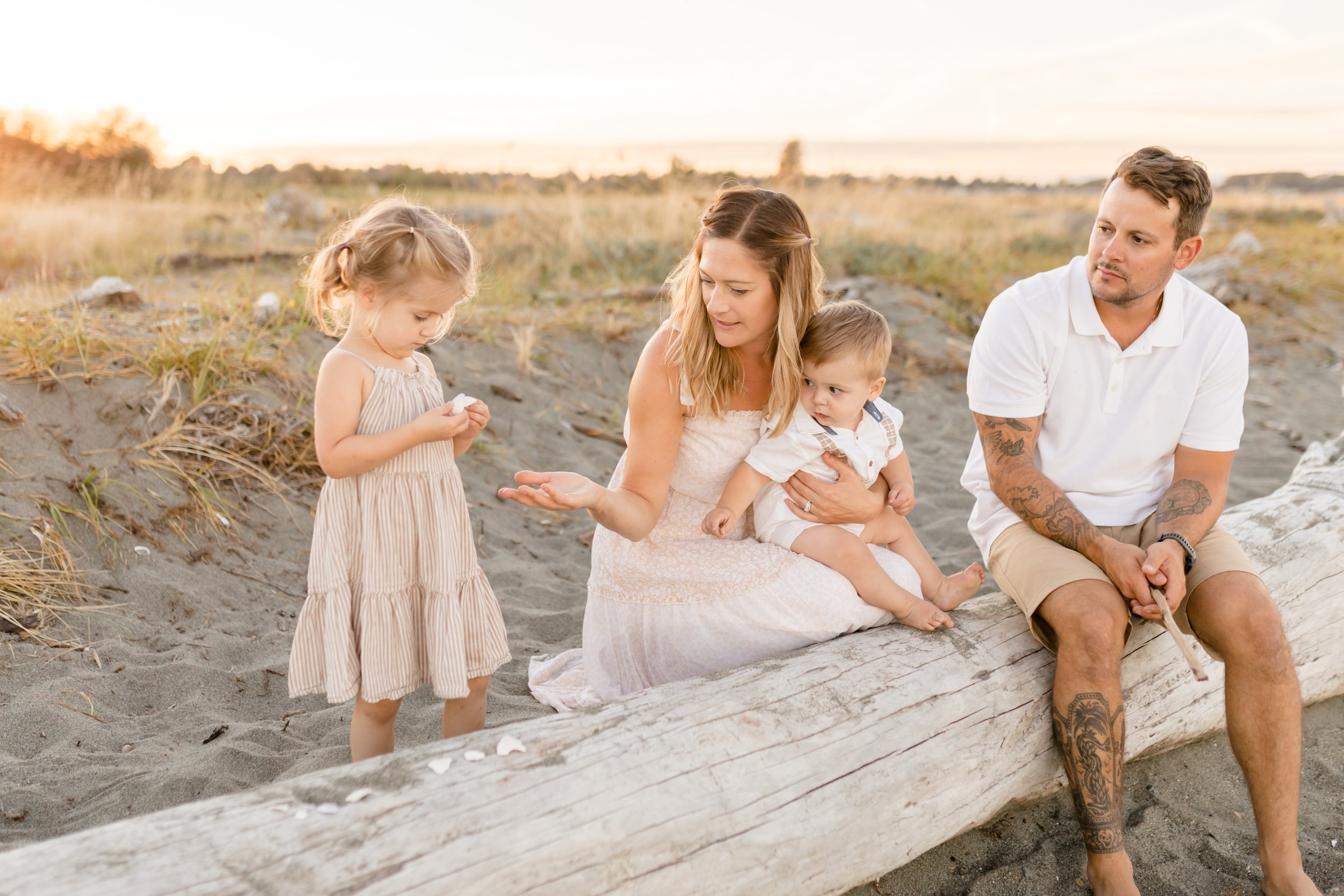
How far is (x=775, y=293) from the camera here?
110 inches

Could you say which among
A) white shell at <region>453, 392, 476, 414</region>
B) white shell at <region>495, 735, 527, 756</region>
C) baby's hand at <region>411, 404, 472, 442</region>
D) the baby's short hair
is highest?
the baby's short hair

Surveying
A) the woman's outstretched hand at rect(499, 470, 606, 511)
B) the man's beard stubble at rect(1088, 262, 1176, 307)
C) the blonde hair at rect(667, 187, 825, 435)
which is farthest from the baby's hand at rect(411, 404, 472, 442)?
the man's beard stubble at rect(1088, 262, 1176, 307)

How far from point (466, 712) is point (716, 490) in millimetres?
1060

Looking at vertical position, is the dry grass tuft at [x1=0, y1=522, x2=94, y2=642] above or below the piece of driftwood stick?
below

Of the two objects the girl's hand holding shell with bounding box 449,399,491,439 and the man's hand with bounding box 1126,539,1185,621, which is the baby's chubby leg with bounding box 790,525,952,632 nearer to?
the man's hand with bounding box 1126,539,1185,621

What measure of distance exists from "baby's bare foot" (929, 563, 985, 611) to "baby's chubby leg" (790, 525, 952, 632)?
0.13 metres

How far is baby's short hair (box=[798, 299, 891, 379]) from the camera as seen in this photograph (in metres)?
2.85

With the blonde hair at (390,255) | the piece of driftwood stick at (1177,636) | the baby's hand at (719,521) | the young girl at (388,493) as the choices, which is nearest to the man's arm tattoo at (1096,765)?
the piece of driftwood stick at (1177,636)

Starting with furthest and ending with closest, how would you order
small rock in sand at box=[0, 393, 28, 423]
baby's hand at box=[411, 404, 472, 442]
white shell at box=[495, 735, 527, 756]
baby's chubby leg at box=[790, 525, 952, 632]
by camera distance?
1. small rock in sand at box=[0, 393, 28, 423]
2. baby's chubby leg at box=[790, 525, 952, 632]
3. baby's hand at box=[411, 404, 472, 442]
4. white shell at box=[495, 735, 527, 756]

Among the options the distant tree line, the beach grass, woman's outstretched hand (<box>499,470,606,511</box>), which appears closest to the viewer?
woman's outstretched hand (<box>499,470,606,511</box>)

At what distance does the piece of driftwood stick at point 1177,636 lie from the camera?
245cm

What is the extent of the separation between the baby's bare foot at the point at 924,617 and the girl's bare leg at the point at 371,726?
154 cm

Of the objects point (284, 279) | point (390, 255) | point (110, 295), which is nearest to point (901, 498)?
point (390, 255)

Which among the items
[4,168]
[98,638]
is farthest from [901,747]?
[4,168]
